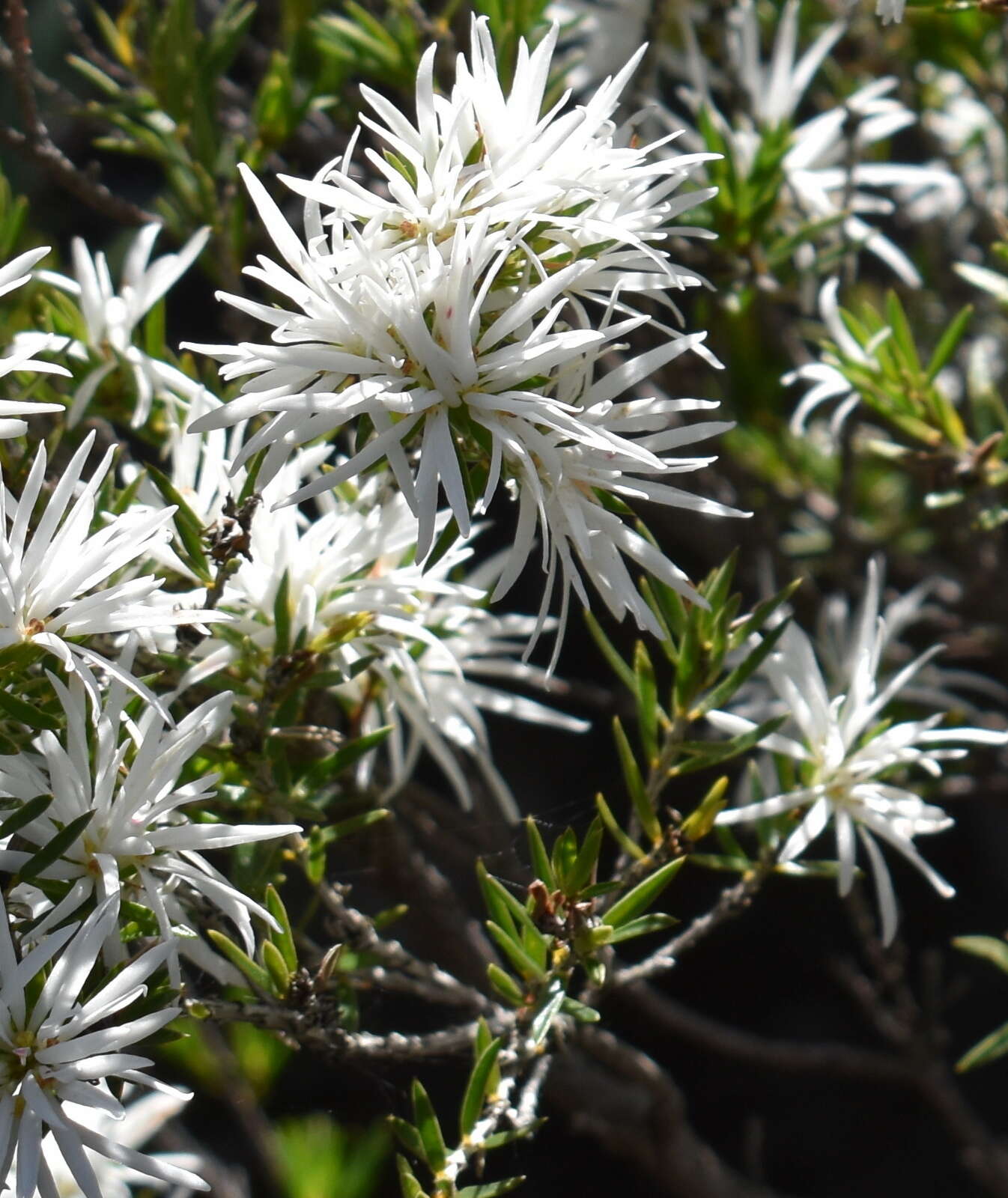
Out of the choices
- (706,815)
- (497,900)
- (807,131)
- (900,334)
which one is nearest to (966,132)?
(807,131)

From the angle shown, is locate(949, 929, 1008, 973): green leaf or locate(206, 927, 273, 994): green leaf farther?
locate(949, 929, 1008, 973): green leaf

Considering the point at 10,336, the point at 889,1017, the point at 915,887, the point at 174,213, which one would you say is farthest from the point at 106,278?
the point at 915,887

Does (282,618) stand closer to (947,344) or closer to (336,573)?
(336,573)

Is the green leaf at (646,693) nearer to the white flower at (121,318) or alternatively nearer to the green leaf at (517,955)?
the green leaf at (517,955)

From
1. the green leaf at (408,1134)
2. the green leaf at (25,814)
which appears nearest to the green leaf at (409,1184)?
the green leaf at (408,1134)

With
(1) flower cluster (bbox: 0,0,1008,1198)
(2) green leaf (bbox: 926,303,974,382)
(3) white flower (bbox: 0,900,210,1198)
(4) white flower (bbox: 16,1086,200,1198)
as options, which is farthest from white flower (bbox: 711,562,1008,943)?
(4) white flower (bbox: 16,1086,200,1198)

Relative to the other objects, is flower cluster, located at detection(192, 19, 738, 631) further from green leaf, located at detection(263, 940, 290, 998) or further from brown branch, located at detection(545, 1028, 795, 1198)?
brown branch, located at detection(545, 1028, 795, 1198)
